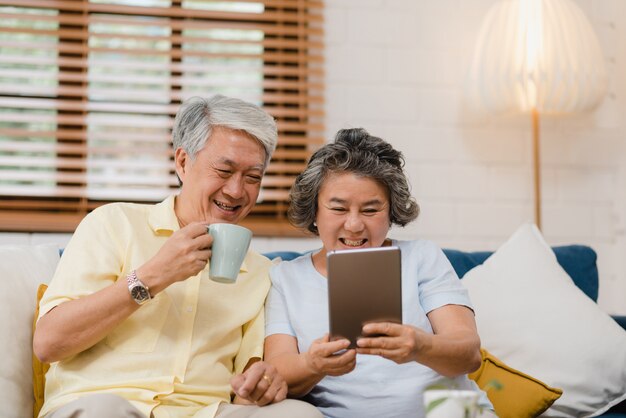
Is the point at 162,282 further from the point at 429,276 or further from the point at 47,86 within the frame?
the point at 47,86

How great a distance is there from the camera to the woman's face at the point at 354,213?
1.76 m

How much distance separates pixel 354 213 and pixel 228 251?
381 millimetres

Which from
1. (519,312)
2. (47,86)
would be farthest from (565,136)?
(47,86)

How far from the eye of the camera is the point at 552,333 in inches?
84.1

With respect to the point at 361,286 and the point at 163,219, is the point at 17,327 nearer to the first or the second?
the point at 163,219

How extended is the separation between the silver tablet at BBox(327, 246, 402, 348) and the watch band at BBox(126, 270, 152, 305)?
1.25 feet

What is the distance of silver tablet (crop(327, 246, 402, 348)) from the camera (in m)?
1.35

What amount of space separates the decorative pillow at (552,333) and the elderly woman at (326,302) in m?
0.39

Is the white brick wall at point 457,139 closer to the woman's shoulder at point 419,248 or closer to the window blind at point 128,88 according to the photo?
the window blind at point 128,88

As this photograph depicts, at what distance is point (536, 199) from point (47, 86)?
1.76 m

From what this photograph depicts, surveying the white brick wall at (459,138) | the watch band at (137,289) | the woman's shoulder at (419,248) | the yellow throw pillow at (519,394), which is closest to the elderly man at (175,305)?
the watch band at (137,289)

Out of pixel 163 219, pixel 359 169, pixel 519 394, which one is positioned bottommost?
pixel 519 394

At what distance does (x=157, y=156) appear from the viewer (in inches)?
110

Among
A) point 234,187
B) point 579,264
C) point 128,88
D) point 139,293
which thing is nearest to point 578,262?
point 579,264
